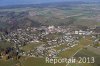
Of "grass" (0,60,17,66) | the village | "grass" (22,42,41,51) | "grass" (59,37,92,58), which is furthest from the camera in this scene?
"grass" (22,42,41,51)

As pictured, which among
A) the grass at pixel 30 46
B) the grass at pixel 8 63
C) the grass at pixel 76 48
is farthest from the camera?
the grass at pixel 30 46

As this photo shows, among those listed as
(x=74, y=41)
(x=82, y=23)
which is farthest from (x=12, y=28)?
(x=74, y=41)

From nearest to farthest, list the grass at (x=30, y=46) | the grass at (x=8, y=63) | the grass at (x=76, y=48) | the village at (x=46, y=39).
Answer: the grass at (x=8, y=63) < the grass at (x=76, y=48) < the village at (x=46, y=39) < the grass at (x=30, y=46)

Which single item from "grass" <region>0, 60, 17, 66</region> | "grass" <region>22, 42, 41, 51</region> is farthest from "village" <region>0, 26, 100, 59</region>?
"grass" <region>0, 60, 17, 66</region>

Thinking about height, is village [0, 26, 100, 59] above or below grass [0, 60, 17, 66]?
below

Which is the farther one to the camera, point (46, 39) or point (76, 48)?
point (46, 39)

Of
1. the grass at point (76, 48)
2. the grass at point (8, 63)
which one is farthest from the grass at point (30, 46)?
the grass at point (8, 63)

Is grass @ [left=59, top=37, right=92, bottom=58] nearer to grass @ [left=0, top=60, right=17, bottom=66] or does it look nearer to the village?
A: the village

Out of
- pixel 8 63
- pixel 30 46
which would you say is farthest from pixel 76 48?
pixel 8 63

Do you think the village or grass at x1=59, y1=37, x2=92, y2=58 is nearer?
grass at x1=59, y1=37, x2=92, y2=58

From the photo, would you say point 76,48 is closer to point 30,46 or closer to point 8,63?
point 30,46

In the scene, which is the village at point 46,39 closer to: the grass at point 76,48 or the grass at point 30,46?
the grass at point 30,46
